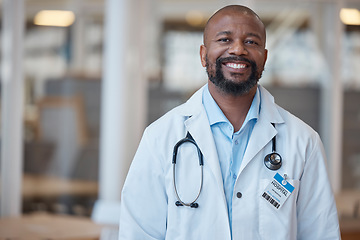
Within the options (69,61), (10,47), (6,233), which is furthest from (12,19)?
(6,233)

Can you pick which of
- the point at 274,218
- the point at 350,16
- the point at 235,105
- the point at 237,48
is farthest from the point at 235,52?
the point at 350,16

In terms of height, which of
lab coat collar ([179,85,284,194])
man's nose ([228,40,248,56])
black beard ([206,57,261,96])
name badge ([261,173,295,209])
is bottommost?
name badge ([261,173,295,209])

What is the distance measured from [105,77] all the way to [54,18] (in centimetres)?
64

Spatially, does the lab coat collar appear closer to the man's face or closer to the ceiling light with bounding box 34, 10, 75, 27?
the man's face

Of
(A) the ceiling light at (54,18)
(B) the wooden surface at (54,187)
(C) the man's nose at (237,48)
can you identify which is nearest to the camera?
(C) the man's nose at (237,48)

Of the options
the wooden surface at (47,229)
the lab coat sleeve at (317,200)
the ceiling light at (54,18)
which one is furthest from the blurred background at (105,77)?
the lab coat sleeve at (317,200)

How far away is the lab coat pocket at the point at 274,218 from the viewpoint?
1.55 meters

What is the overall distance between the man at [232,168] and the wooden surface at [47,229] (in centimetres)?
188

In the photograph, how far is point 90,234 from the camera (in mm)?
3484

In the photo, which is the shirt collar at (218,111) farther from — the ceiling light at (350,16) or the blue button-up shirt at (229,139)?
the ceiling light at (350,16)

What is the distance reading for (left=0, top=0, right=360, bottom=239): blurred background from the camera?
4.33 meters

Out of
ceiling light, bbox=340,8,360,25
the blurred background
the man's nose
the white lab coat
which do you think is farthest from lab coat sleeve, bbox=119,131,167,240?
ceiling light, bbox=340,8,360,25

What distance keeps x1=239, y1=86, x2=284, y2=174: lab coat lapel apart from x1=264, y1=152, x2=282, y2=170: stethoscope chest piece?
0.11 feet

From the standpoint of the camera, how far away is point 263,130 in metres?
1.61
